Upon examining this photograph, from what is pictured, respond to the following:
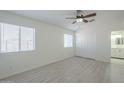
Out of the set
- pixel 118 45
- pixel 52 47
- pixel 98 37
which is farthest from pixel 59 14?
pixel 118 45

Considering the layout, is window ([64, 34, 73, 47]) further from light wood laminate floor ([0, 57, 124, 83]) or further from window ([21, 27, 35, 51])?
light wood laminate floor ([0, 57, 124, 83])

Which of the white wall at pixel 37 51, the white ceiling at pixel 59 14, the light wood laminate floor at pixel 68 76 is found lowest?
the light wood laminate floor at pixel 68 76

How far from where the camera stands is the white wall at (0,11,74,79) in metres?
3.92

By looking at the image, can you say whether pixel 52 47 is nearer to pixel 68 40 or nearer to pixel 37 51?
pixel 37 51

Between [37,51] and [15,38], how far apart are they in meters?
1.35

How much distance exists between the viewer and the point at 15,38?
4398 mm

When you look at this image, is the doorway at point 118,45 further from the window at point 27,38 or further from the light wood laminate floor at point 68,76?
the window at point 27,38

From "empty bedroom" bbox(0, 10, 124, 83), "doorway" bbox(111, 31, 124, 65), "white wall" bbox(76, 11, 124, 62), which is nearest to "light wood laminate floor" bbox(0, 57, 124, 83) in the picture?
"empty bedroom" bbox(0, 10, 124, 83)

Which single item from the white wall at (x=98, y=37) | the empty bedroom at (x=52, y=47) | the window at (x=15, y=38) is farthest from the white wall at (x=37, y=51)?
the white wall at (x=98, y=37)

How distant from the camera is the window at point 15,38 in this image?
12.9 feet

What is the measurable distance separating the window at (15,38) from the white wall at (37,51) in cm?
21

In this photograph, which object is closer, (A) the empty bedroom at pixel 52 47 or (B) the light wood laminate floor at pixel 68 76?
(B) the light wood laminate floor at pixel 68 76
